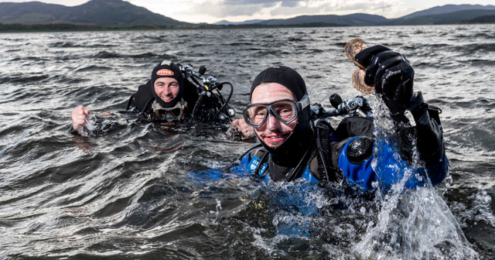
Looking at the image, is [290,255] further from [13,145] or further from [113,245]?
[13,145]

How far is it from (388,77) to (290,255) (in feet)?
4.81

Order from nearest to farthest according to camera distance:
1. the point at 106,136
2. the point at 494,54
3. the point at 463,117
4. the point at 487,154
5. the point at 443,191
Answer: the point at 443,191 < the point at 487,154 < the point at 106,136 < the point at 463,117 < the point at 494,54

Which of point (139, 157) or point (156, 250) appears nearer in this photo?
point (156, 250)

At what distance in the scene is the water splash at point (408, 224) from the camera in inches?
98.4

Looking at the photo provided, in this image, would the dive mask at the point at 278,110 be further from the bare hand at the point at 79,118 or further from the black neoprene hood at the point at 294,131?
the bare hand at the point at 79,118

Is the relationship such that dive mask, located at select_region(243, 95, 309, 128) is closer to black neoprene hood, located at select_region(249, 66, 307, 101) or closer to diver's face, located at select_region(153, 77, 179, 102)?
black neoprene hood, located at select_region(249, 66, 307, 101)

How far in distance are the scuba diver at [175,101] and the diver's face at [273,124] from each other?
12.1 ft

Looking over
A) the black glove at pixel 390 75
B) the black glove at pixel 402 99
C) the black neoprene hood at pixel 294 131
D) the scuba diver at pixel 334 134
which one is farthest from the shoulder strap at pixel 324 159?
the black glove at pixel 390 75

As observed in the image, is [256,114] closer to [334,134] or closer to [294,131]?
[294,131]

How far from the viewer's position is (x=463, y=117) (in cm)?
719

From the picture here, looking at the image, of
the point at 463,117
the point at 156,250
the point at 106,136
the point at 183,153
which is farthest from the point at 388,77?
the point at 463,117

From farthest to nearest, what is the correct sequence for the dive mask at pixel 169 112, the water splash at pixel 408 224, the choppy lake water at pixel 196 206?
the dive mask at pixel 169 112 < the choppy lake water at pixel 196 206 < the water splash at pixel 408 224

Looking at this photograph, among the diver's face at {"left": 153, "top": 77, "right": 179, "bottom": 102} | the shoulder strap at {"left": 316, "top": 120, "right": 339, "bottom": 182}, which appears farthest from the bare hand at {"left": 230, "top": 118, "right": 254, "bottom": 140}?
the shoulder strap at {"left": 316, "top": 120, "right": 339, "bottom": 182}

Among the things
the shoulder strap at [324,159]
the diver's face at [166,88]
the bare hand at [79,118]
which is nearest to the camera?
the shoulder strap at [324,159]
